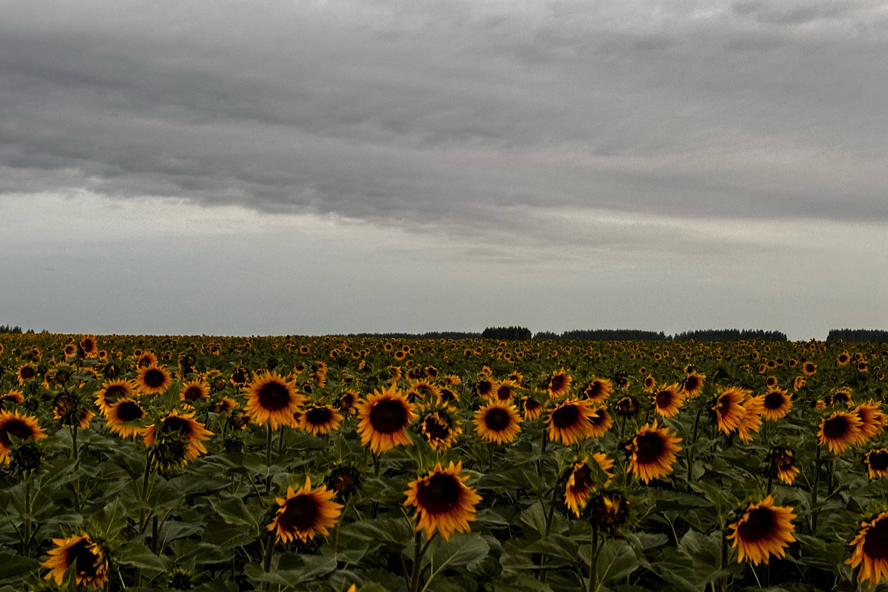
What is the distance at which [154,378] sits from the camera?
9914 mm

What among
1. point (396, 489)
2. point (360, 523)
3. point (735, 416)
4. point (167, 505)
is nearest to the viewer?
point (360, 523)

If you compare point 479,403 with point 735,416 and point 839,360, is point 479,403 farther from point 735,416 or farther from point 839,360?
point 839,360

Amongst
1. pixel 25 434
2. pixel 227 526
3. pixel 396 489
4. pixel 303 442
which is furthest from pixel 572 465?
pixel 25 434

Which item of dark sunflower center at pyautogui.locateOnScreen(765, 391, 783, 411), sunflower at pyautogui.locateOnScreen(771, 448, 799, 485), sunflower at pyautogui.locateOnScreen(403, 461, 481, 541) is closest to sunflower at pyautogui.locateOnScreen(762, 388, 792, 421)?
dark sunflower center at pyautogui.locateOnScreen(765, 391, 783, 411)

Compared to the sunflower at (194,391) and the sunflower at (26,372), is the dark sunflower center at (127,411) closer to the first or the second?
the sunflower at (194,391)

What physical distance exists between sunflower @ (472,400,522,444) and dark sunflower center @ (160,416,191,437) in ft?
9.54

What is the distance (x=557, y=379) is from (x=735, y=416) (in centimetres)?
247

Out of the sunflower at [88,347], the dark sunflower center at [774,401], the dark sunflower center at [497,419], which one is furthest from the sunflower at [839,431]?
the sunflower at [88,347]

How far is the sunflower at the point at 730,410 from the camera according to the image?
6.56 m

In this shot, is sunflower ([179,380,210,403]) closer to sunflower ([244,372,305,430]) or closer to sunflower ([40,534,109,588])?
sunflower ([244,372,305,430])

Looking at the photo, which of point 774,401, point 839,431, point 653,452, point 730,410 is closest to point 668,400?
point 730,410

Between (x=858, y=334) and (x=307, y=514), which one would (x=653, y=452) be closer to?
(x=307, y=514)

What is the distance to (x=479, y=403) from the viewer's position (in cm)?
762

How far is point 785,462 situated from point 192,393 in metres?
7.56
